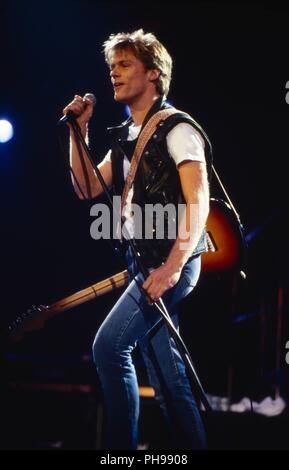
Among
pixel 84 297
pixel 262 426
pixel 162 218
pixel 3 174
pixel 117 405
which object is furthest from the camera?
pixel 3 174

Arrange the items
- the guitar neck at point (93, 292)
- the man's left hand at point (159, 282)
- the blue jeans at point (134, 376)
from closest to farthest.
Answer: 1. the man's left hand at point (159, 282)
2. the blue jeans at point (134, 376)
3. the guitar neck at point (93, 292)

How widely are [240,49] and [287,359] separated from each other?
2.81 meters

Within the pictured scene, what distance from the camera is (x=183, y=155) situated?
2062 millimetres

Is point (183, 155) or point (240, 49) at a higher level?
point (240, 49)

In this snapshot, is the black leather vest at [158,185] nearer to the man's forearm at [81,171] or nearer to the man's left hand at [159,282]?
the man's left hand at [159,282]

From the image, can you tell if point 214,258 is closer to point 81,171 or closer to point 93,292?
point 93,292

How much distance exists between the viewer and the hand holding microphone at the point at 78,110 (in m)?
2.25

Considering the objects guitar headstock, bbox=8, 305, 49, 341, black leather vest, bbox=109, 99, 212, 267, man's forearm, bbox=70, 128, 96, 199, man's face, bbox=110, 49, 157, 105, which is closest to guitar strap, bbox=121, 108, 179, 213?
black leather vest, bbox=109, 99, 212, 267

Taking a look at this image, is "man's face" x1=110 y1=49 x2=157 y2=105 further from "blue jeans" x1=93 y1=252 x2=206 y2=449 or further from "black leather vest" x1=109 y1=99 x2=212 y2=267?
"blue jeans" x1=93 y1=252 x2=206 y2=449

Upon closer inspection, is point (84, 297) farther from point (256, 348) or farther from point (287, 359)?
point (256, 348)

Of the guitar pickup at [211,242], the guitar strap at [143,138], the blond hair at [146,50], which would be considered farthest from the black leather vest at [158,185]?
the blond hair at [146,50]

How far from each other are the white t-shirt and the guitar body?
0.39 meters

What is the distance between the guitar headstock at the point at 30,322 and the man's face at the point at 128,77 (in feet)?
3.97

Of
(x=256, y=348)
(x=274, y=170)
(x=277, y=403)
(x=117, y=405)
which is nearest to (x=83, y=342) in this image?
(x=256, y=348)
